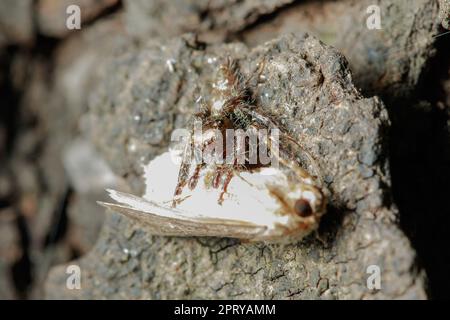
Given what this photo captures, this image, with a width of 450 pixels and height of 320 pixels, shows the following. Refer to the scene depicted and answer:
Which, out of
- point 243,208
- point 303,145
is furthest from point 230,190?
point 303,145

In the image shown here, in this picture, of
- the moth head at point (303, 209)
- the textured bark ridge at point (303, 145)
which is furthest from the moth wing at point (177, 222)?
the textured bark ridge at point (303, 145)

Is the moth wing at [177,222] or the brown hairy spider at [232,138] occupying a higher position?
the brown hairy spider at [232,138]

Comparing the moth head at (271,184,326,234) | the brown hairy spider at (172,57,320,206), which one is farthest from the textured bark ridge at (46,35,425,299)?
the moth head at (271,184,326,234)

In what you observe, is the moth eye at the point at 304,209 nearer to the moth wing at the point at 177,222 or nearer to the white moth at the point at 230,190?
the white moth at the point at 230,190

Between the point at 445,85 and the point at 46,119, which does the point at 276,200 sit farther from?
the point at 46,119

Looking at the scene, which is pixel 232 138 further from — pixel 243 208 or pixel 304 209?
pixel 304 209

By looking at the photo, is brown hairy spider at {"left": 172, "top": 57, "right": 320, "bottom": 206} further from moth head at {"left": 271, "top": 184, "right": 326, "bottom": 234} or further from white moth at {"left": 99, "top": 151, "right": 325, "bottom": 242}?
moth head at {"left": 271, "top": 184, "right": 326, "bottom": 234}
